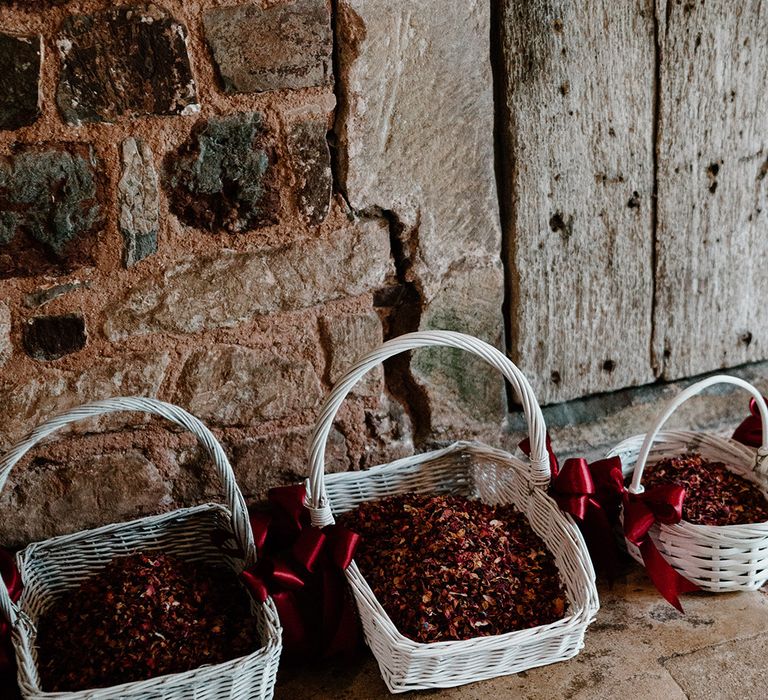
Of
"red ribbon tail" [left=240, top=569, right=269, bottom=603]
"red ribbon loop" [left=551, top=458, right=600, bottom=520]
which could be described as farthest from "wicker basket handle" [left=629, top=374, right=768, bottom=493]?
"red ribbon tail" [left=240, top=569, right=269, bottom=603]

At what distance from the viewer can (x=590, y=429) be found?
1974mm

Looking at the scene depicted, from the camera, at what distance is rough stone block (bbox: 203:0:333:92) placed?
4.83ft

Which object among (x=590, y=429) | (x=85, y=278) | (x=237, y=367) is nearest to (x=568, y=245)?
(x=590, y=429)

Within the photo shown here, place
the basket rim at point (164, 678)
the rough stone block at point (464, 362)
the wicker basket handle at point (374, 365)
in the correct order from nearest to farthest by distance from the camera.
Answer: the basket rim at point (164, 678)
the wicker basket handle at point (374, 365)
the rough stone block at point (464, 362)

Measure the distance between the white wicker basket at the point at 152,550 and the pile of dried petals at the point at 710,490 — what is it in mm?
834

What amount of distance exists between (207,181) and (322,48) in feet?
1.07

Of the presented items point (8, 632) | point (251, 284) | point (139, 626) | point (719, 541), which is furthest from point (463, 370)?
point (8, 632)

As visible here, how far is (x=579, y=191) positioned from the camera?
1.80 meters

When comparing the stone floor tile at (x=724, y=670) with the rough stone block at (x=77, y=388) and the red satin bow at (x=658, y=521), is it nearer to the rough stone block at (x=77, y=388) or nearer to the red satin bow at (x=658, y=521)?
the red satin bow at (x=658, y=521)

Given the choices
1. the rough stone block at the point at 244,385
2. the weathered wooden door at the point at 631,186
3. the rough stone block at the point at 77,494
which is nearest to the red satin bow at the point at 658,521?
the weathered wooden door at the point at 631,186

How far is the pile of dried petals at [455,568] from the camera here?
1.36 m

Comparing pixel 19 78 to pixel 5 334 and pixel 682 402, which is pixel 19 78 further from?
pixel 682 402

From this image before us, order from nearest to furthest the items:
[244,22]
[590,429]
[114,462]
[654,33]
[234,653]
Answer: [234,653], [244,22], [114,462], [654,33], [590,429]

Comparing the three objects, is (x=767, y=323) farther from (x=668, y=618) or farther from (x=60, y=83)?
(x=60, y=83)
